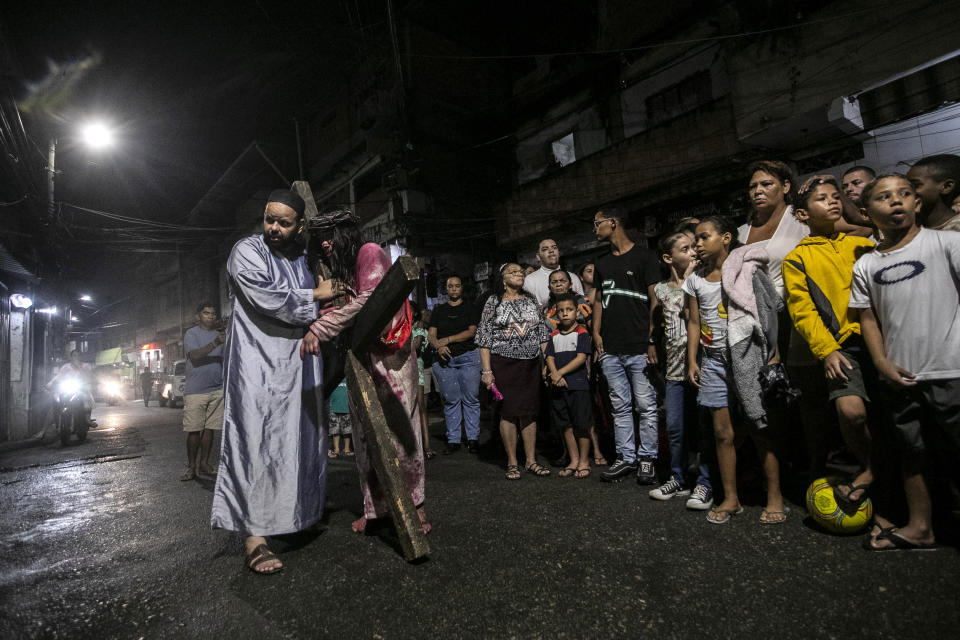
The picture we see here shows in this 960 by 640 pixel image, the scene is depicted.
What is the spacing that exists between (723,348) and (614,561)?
5.21ft

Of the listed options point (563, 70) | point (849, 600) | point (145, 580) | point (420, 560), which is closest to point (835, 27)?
point (563, 70)

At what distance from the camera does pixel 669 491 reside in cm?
347

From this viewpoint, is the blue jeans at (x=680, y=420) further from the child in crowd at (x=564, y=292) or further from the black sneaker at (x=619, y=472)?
the child in crowd at (x=564, y=292)

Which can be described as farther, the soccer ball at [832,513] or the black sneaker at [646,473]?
the black sneaker at [646,473]

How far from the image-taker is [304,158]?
23984mm

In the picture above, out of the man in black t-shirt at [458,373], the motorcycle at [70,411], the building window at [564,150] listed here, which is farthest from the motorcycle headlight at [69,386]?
the building window at [564,150]

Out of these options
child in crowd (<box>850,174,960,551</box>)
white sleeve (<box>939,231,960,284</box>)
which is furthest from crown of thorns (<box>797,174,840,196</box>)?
white sleeve (<box>939,231,960,284</box>)

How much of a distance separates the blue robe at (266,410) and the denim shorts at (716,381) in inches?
103

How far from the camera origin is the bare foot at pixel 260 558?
247 centimetres

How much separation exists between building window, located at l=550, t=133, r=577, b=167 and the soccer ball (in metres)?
15.2

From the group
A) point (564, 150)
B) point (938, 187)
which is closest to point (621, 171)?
point (564, 150)

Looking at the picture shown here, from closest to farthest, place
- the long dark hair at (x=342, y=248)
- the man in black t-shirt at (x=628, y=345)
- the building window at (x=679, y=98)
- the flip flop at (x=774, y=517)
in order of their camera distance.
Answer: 1. the flip flop at (x=774, y=517)
2. the long dark hair at (x=342, y=248)
3. the man in black t-shirt at (x=628, y=345)
4. the building window at (x=679, y=98)

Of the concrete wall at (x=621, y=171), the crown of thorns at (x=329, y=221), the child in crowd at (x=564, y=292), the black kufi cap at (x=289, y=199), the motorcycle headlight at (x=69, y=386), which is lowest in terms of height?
the motorcycle headlight at (x=69, y=386)

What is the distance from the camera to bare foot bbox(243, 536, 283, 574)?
8.10 feet
